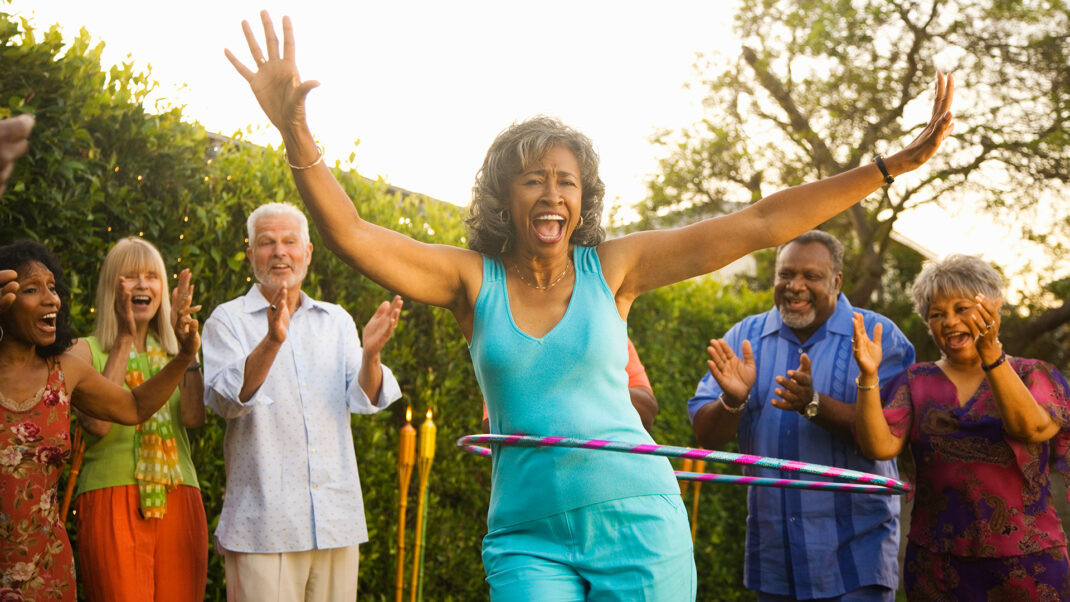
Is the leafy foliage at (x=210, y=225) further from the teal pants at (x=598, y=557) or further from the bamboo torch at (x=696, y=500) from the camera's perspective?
the teal pants at (x=598, y=557)

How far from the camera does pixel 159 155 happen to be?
4727 millimetres

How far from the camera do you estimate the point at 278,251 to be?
166 inches

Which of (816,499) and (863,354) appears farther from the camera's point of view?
(816,499)

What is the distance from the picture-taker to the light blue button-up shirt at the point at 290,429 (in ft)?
12.8

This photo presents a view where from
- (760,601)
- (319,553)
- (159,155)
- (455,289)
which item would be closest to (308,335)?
(319,553)

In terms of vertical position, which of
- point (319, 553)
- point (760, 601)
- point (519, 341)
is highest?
point (519, 341)

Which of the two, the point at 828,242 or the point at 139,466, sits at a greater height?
the point at 828,242

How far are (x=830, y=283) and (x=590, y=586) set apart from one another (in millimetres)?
2505

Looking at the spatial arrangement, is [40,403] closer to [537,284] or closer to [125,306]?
[125,306]

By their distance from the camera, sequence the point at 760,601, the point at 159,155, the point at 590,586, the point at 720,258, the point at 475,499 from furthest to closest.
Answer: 1. the point at 475,499
2. the point at 159,155
3. the point at 760,601
4. the point at 720,258
5. the point at 590,586

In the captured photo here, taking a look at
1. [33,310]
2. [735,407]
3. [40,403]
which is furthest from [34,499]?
[735,407]

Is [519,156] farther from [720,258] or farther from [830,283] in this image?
[830,283]

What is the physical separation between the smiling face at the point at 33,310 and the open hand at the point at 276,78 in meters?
1.58

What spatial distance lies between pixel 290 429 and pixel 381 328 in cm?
58
